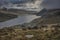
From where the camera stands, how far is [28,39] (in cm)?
336

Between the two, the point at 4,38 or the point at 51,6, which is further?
the point at 51,6

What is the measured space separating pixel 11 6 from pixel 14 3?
25 cm

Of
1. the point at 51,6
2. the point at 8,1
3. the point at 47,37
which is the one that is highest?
the point at 8,1

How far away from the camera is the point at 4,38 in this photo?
3.45m

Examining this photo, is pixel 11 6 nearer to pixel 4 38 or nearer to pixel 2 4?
pixel 2 4

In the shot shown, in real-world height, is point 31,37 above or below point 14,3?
below

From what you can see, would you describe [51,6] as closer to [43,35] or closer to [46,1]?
[46,1]

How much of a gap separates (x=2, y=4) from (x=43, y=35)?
653 centimetres

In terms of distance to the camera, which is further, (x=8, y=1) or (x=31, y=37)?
(x=8, y=1)

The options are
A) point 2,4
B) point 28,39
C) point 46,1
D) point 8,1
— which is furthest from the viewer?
point 2,4

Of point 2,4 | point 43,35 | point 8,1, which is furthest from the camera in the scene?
point 2,4

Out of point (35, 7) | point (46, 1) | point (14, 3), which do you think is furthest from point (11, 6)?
point (46, 1)

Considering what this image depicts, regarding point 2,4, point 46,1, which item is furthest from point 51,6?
point 2,4

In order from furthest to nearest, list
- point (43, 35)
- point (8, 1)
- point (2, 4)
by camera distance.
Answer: point (2, 4)
point (8, 1)
point (43, 35)
